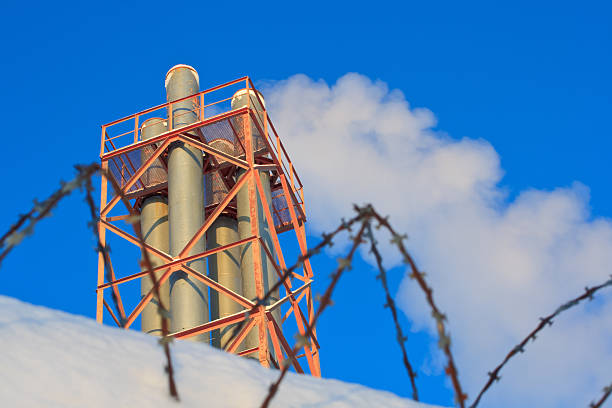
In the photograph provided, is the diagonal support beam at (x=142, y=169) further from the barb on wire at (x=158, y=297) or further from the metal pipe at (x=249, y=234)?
the barb on wire at (x=158, y=297)

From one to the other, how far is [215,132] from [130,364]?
15.6 meters

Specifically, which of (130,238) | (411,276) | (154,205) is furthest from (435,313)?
(154,205)

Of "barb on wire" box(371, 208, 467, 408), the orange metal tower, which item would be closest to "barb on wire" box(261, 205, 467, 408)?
"barb on wire" box(371, 208, 467, 408)

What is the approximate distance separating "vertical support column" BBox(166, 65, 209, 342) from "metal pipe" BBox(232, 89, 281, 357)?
1356 millimetres

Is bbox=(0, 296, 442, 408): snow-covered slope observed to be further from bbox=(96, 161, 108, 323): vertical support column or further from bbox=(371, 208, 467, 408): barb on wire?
bbox=(96, 161, 108, 323): vertical support column

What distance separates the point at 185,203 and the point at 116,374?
14.2m

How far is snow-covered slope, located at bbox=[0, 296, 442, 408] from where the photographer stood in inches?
128

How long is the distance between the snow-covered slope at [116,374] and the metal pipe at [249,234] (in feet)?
40.3

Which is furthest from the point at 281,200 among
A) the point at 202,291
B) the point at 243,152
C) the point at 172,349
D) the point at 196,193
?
the point at 172,349

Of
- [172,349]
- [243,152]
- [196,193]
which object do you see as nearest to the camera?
[172,349]

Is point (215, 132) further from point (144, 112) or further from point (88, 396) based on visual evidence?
point (88, 396)

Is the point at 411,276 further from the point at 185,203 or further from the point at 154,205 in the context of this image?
the point at 154,205

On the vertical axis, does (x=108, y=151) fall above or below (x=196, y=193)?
above

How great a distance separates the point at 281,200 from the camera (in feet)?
70.8
